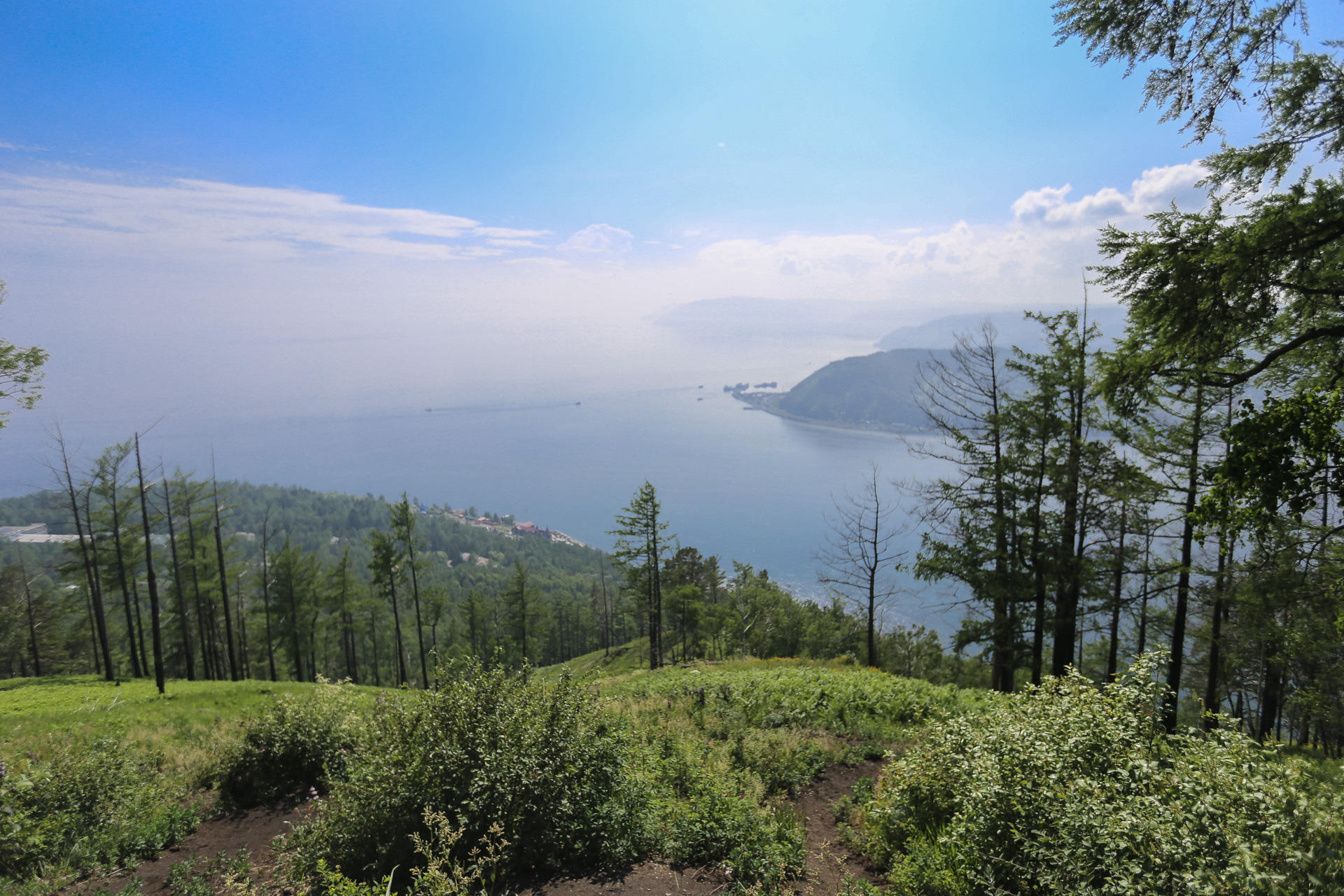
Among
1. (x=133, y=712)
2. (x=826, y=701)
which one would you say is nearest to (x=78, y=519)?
(x=133, y=712)

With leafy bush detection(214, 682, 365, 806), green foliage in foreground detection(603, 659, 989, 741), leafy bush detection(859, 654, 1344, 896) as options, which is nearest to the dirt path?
→ leafy bush detection(214, 682, 365, 806)

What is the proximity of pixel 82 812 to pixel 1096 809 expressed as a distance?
10.7 metres

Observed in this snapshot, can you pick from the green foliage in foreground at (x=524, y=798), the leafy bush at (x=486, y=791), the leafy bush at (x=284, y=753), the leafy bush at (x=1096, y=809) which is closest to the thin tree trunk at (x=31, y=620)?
the leafy bush at (x=284, y=753)

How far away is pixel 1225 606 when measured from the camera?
14984 mm

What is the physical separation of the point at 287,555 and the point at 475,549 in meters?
124

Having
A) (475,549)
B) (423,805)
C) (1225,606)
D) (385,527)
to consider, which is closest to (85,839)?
(423,805)

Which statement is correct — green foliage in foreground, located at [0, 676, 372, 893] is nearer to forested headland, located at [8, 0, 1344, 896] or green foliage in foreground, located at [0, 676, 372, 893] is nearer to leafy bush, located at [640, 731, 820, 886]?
forested headland, located at [8, 0, 1344, 896]

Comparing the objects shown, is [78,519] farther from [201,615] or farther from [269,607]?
[201,615]

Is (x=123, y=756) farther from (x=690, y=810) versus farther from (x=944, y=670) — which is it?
(x=944, y=670)

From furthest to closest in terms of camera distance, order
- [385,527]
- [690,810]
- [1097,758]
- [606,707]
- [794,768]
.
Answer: [385,527] → [606,707] → [794,768] → [690,810] → [1097,758]

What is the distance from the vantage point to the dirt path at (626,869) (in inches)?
197

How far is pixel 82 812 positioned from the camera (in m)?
6.71

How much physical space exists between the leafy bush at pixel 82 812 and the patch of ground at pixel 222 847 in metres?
0.22

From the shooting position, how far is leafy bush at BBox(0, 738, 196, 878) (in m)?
5.73
